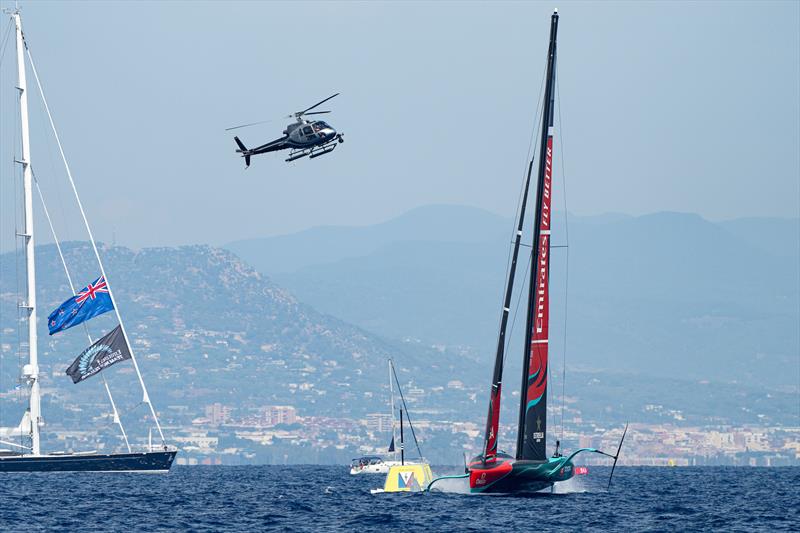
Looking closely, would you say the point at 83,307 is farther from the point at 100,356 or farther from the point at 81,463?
the point at 81,463

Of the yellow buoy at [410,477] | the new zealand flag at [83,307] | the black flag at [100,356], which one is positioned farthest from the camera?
the black flag at [100,356]

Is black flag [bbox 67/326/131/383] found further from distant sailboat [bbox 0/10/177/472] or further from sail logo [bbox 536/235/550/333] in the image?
sail logo [bbox 536/235/550/333]

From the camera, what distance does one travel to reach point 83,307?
111188mm

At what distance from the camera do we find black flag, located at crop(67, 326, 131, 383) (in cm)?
10981

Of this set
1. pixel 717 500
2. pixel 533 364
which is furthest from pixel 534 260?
pixel 717 500

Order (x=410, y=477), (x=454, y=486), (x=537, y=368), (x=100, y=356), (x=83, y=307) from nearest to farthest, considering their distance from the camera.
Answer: (x=537, y=368) < (x=454, y=486) < (x=410, y=477) < (x=100, y=356) < (x=83, y=307)

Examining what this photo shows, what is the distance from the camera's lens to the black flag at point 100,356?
109812 mm

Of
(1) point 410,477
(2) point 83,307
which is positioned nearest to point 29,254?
(2) point 83,307

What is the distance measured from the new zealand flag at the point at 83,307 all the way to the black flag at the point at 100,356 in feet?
6.46

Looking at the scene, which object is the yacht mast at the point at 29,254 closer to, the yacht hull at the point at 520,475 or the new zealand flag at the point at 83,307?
the new zealand flag at the point at 83,307

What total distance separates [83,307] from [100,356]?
3.55 m

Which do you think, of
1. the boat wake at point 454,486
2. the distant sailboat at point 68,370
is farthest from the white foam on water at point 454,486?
the distant sailboat at point 68,370

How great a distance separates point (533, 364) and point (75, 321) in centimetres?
4497

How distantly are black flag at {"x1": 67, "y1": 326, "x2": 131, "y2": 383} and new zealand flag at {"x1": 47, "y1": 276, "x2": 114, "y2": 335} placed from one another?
197cm
